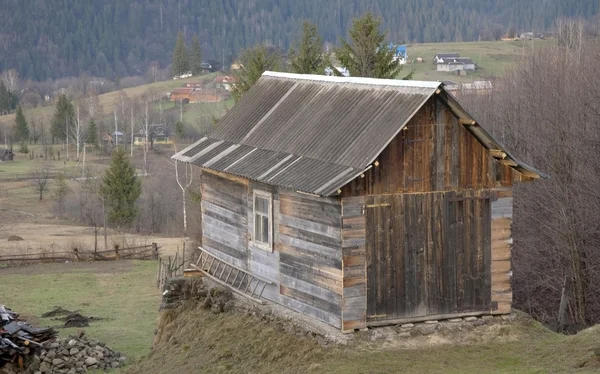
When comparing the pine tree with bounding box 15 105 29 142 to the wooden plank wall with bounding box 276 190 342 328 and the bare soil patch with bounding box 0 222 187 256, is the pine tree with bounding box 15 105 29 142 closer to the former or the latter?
the bare soil patch with bounding box 0 222 187 256

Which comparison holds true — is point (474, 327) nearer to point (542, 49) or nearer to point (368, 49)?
point (368, 49)

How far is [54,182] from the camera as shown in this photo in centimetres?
8544

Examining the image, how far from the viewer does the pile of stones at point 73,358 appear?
85.1 feet

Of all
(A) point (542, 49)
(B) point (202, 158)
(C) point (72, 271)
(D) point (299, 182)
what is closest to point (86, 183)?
(C) point (72, 271)

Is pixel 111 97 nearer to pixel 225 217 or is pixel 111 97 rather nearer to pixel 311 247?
pixel 225 217

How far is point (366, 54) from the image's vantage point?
→ 40.0 meters

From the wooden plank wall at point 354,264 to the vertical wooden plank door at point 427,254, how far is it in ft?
0.42

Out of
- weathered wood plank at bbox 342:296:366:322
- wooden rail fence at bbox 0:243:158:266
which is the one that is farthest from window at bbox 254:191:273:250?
wooden rail fence at bbox 0:243:158:266

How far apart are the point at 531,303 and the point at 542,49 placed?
18268 mm

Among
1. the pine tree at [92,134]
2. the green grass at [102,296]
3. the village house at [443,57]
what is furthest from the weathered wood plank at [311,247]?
the village house at [443,57]

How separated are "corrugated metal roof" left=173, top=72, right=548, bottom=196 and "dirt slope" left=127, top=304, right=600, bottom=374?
9.81 ft

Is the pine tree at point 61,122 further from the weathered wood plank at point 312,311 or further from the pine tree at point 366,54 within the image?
the weathered wood plank at point 312,311

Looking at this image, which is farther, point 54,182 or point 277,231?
point 54,182

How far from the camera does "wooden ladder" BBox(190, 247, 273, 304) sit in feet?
72.0
